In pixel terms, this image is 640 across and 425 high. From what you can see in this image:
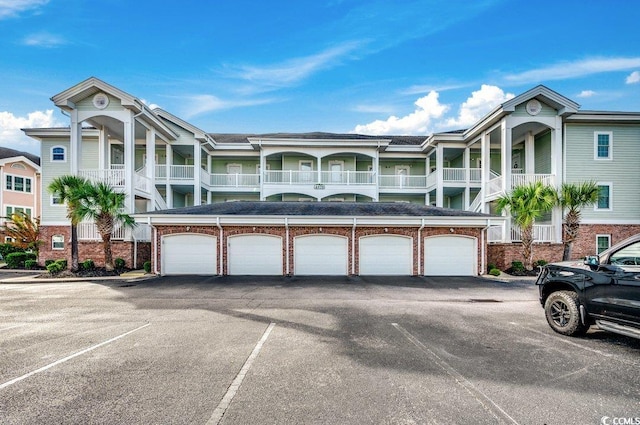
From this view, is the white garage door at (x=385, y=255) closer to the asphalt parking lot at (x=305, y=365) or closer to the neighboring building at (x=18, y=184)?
the asphalt parking lot at (x=305, y=365)

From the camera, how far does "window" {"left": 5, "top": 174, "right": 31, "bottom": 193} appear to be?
99.5 ft

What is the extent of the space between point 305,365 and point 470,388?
2.38 m

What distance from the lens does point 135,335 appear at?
688 cm

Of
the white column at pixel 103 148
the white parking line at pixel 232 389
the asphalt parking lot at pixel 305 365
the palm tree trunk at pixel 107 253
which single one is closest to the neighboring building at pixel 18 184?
the white column at pixel 103 148

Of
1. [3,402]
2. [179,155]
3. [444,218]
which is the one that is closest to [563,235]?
[444,218]

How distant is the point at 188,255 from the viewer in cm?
1681

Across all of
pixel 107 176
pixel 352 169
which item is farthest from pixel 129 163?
pixel 352 169

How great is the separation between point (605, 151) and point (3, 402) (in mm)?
27684

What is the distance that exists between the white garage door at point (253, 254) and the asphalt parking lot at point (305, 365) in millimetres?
6613

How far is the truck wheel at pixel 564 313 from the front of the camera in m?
6.75

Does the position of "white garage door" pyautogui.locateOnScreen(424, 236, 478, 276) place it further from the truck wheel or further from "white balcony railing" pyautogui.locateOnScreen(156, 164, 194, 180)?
"white balcony railing" pyautogui.locateOnScreen(156, 164, 194, 180)

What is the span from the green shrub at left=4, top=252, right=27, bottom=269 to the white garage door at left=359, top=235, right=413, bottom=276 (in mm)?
21193

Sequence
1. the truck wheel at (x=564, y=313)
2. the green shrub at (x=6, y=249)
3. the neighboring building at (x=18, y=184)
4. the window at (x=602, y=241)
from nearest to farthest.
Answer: the truck wheel at (x=564, y=313) < the window at (x=602, y=241) < the green shrub at (x=6, y=249) < the neighboring building at (x=18, y=184)

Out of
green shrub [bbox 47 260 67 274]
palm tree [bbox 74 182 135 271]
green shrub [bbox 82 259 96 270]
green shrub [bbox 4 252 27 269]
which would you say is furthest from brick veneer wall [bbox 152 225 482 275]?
green shrub [bbox 4 252 27 269]
